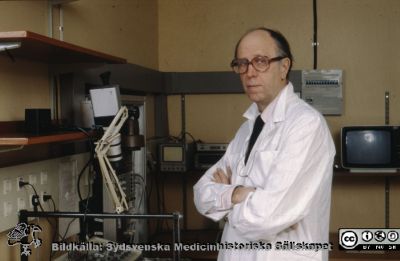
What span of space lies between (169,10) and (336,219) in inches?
79.6

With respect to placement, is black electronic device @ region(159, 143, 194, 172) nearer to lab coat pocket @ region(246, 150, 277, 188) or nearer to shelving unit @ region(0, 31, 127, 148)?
shelving unit @ region(0, 31, 127, 148)

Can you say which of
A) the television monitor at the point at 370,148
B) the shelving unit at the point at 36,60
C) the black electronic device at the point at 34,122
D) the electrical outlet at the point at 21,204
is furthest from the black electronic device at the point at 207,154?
the black electronic device at the point at 34,122

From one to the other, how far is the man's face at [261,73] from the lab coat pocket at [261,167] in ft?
0.73

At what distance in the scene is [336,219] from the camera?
317 centimetres

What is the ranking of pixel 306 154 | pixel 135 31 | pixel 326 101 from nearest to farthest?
pixel 306 154 → pixel 135 31 → pixel 326 101

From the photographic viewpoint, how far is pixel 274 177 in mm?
1268

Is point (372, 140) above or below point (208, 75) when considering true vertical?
below

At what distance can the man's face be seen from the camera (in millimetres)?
1432

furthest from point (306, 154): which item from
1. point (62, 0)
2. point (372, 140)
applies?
point (372, 140)

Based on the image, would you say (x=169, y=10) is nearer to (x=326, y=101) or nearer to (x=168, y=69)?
(x=168, y=69)

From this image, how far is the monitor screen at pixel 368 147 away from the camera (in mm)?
2768

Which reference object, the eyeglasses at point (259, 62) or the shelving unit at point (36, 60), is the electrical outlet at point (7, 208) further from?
the eyeglasses at point (259, 62)

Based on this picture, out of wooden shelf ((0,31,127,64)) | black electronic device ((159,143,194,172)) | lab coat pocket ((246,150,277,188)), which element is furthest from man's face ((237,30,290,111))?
black electronic device ((159,143,194,172))

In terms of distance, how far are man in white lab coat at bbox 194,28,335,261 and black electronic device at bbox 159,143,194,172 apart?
1273 millimetres
